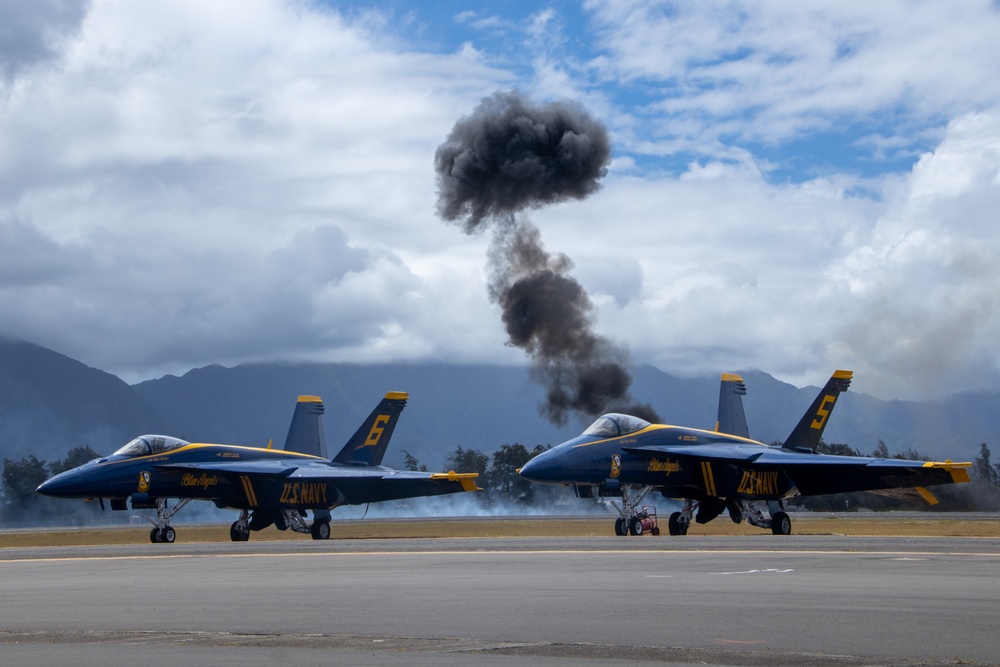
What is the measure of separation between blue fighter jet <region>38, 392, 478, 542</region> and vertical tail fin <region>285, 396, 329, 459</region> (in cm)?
238

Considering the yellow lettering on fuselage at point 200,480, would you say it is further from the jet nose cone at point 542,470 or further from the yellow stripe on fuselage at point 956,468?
the yellow stripe on fuselage at point 956,468

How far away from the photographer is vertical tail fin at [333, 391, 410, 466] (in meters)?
45.6

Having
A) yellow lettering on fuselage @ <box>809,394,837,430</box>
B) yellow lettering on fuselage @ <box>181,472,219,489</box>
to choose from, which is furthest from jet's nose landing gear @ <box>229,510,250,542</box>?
yellow lettering on fuselage @ <box>809,394,837,430</box>

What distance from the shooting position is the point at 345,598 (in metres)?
15.1

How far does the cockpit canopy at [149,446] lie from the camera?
130 feet

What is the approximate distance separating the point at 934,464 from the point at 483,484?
85.8 metres

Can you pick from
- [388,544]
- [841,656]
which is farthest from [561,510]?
[841,656]

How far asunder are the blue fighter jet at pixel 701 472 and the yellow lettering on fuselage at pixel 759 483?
0.10ft

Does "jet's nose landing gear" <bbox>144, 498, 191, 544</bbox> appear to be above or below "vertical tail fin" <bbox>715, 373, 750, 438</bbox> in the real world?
below

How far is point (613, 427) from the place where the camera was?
3562cm

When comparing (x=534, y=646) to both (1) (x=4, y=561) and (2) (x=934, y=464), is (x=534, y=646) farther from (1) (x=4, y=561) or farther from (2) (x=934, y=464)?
(2) (x=934, y=464)

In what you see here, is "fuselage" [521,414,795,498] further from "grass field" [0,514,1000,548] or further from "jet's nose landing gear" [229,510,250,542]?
"jet's nose landing gear" [229,510,250,542]

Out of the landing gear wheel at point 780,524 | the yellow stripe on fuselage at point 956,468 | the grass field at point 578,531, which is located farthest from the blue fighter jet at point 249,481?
the yellow stripe on fuselage at point 956,468

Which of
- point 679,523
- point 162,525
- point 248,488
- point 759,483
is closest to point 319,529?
point 248,488
